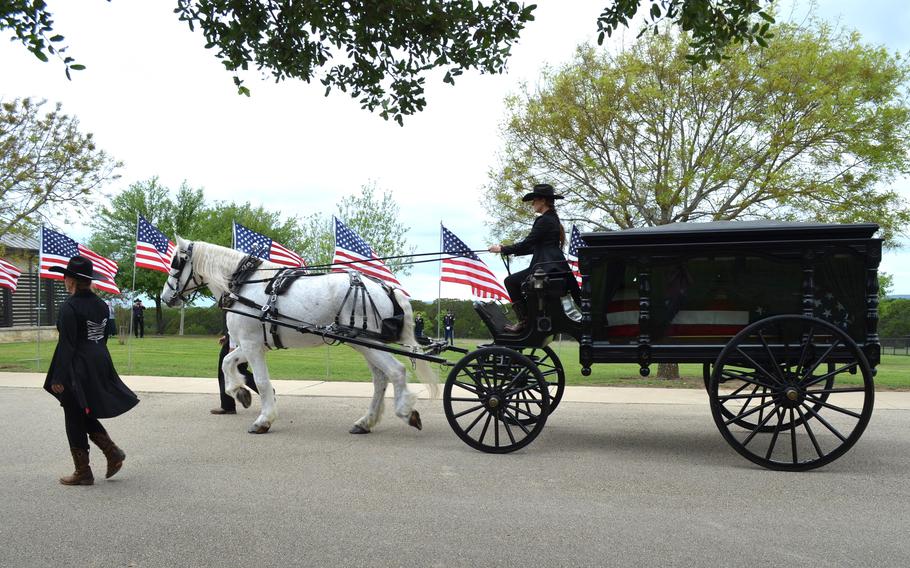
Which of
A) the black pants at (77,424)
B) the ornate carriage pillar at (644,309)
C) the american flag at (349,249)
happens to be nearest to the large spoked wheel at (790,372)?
the ornate carriage pillar at (644,309)

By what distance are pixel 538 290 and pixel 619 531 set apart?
9.46 ft

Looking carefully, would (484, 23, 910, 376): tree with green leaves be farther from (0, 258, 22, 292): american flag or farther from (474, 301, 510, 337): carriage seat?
(0, 258, 22, 292): american flag

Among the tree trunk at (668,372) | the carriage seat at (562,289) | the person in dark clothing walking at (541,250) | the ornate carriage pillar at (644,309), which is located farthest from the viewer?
the tree trunk at (668,372)

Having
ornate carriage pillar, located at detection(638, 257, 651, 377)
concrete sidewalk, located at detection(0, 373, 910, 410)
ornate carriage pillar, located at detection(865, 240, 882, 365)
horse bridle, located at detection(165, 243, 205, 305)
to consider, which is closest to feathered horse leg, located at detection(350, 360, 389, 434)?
concrete sidewalk, located at detection(0, 373, 910, 410)

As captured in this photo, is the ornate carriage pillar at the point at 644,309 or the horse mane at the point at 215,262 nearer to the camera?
the ornate carriage pillar at the point at 644,309

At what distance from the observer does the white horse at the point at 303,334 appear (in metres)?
8.13

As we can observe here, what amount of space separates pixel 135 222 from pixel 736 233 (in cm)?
5057

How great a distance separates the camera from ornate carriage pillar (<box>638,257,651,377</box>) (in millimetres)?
6523

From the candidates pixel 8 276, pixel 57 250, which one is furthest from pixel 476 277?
pixel 8 276

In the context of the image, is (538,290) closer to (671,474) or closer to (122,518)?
(671,474)

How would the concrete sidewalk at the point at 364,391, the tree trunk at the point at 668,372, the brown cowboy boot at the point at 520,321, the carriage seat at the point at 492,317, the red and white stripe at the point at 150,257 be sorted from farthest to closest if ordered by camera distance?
the tree trunk at the point at 668,372, the red and white stripe at the point at 150,257, the concrete sidewalk at the point at 364,391, the carriage seat at the point at 492,317, the brown cowboy boot at the point at 520,321

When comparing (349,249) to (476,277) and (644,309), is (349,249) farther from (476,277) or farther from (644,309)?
(644,309)

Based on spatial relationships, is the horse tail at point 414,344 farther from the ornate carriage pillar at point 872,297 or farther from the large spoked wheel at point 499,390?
the ornate carriage pillar at point 872,297

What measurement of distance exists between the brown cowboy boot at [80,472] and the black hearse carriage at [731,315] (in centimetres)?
320
